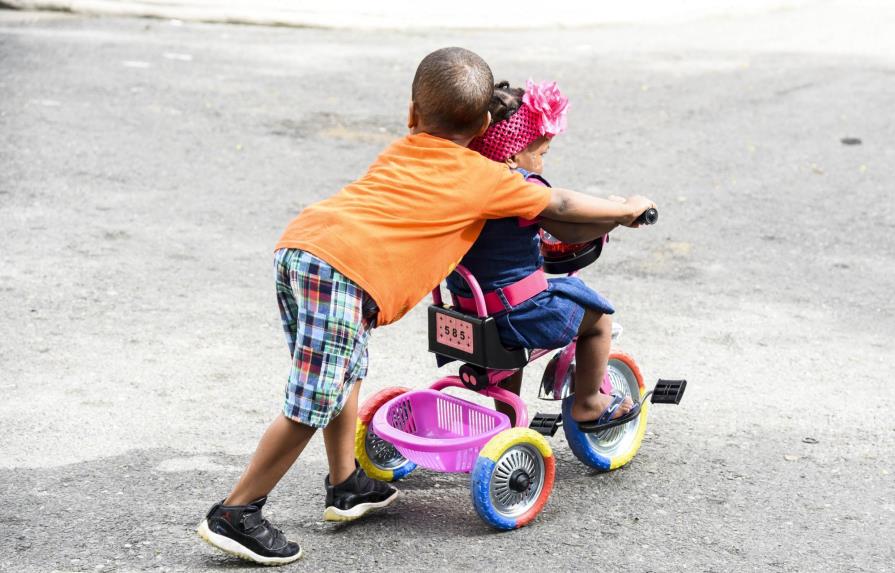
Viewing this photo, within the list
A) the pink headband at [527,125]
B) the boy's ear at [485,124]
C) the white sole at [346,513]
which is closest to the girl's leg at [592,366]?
the pink headband at [527,125]

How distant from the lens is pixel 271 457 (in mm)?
3535

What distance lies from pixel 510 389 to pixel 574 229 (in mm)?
738

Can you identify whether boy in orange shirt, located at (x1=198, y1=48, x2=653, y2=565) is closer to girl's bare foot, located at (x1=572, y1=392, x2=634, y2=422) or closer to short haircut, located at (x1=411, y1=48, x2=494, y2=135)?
short haircut, located at (x1=411, y1=48, x2=494, y2=135)

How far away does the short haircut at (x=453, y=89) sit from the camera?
3473 millimetres

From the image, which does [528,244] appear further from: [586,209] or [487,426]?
[487,426]

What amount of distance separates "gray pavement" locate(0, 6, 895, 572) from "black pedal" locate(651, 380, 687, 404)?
0.29 m

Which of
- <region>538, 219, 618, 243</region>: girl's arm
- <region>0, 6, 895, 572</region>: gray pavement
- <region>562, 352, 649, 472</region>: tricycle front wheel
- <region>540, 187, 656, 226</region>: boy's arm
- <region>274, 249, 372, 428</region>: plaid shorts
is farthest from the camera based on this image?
<region>562, 352, 649, 472</region>: tricycle front wheel

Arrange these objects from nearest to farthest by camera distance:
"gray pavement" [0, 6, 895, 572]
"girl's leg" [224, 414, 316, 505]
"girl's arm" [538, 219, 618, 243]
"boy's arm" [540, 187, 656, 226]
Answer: "girl's leg" [224, 414, 316, 505] → "boy's arm" [540, 187, 656, 226] → "girl's arm" [538, 219, 618, 243] → "gray pavement" [0, 6, 895, 572]

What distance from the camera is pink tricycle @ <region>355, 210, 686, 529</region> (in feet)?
12.5

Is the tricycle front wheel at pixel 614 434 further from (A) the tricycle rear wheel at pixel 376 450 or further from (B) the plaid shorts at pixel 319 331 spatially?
(B) the plaid shorts at pixel 319 331

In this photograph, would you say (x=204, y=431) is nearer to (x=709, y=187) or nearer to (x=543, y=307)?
(x=543, y=307)

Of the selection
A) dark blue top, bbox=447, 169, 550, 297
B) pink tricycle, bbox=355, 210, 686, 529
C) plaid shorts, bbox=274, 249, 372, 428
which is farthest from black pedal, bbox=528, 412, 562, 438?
plaid shorts, bbox=274, 249, 372, 428

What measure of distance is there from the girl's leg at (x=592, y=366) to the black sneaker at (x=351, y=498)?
0.81 metres

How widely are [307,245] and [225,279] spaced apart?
308 cm
